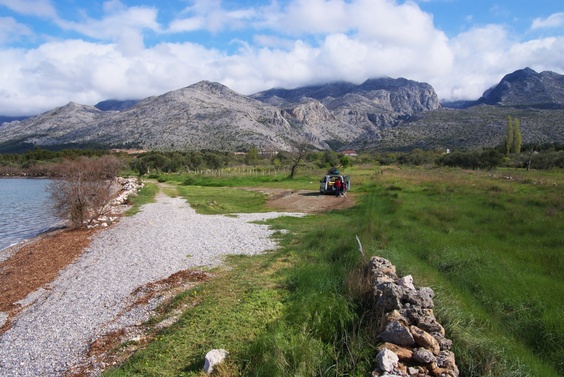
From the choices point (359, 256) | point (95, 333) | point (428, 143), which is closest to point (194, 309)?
point (95, 333)

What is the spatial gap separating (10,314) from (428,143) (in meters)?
115

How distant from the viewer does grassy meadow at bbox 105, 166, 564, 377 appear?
4887mm

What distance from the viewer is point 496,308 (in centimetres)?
635

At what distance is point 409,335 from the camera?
4781 millimetres

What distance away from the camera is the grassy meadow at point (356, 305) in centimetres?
489

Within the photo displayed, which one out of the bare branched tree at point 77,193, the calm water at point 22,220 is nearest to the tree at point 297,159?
the calm water at point 22,220

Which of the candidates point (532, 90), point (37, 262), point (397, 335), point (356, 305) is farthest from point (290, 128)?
point (397, 335)

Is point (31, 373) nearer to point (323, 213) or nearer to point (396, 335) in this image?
point (396, 335)

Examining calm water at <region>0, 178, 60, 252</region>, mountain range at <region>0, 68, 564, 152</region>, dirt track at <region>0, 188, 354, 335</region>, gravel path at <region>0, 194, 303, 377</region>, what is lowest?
calm water at <region>0, 178, 60, 252</region>

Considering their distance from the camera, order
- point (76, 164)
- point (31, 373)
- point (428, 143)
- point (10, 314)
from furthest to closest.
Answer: point (428, 143) → point (76, 164) → point (10, 314) → point (31, 373)

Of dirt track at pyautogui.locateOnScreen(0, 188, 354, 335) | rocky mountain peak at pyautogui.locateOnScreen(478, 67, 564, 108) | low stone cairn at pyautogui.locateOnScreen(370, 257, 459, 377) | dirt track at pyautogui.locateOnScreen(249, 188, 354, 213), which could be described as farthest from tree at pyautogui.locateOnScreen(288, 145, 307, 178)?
rocky mountain peak at pyautogui.locateOnScreen(478, 67, 564, 108)

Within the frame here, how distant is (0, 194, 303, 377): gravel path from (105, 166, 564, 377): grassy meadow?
1.25m

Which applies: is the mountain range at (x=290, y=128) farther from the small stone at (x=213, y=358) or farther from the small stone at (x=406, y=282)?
the small stone at (x=213, y=358)

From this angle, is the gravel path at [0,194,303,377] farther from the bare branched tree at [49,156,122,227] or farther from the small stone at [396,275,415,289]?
the small stone at [396,275,415,289]
